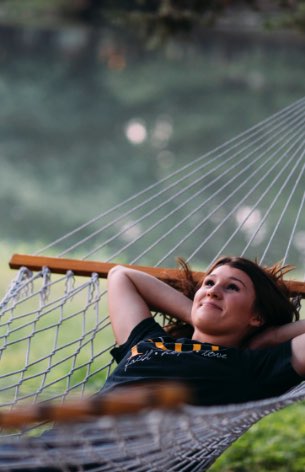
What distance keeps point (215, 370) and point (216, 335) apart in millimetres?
130

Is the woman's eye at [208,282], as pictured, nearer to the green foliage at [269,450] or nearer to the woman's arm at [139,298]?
the woman's arm at [139,298]

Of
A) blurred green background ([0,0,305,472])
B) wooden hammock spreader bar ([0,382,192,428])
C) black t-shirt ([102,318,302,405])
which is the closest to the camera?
wooden hammock spreader bar ([0,382,192,428])

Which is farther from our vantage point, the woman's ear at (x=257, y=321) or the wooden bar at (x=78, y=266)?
the wooden bar at (x=78, y=266)

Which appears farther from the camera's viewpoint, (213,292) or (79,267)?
(79,267)

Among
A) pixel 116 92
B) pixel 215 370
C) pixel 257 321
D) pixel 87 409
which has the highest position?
pixel 116 92

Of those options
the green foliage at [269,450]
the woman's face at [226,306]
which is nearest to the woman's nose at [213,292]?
the woman's face at [226,306]

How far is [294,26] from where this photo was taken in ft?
19.8

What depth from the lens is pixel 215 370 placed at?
1.99 m

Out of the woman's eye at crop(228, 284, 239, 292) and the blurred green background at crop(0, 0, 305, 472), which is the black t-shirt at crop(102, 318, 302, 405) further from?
the blurred green background at crop(0, 0, 305, 472)

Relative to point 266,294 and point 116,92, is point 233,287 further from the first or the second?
point 116,92

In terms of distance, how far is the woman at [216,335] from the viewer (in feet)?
6.49

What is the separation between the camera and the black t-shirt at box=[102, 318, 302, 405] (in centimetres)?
197

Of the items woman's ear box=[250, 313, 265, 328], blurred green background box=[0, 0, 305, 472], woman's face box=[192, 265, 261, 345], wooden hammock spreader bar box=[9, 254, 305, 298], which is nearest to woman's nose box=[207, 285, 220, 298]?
woman's face box=[192, 265, 261, 345]

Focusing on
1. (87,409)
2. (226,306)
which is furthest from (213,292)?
(87,409)
